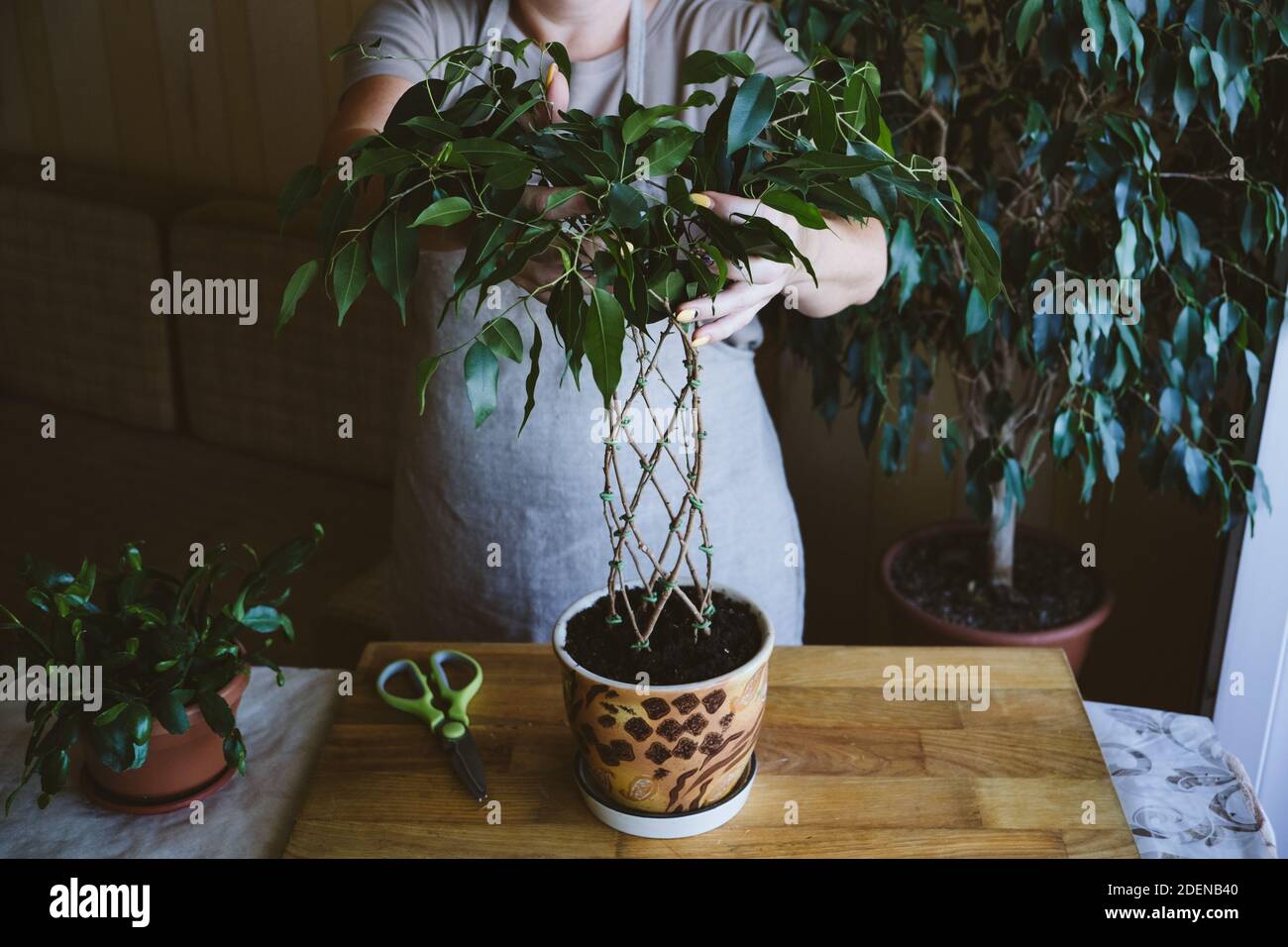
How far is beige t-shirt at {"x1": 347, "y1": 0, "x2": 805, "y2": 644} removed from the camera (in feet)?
4.39

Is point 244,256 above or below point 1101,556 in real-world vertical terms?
above

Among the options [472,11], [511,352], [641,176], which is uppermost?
[472,11]

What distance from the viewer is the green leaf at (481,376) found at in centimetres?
74

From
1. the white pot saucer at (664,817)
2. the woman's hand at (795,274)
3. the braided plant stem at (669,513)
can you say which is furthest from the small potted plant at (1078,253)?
the white pot saucer at (664,817)

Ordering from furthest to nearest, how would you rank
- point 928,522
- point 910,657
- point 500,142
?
point 928,522 < point 910,657 < point 500,142

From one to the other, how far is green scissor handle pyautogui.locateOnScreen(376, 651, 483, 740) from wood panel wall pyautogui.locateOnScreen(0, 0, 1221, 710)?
40.0 inches

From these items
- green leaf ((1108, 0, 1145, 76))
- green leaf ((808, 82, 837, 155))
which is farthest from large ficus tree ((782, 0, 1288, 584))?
green leaf ((808, 82, 837, 155))

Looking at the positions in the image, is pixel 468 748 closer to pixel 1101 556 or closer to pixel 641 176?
pixel 641 176

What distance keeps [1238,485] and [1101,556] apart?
492 mm

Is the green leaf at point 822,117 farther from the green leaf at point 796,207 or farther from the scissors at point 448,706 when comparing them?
the scissors at point 448,706

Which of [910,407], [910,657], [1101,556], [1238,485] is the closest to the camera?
[910,657]

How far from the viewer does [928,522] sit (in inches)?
84.3

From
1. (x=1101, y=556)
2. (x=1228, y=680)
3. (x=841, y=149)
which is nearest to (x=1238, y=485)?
(x=1228, y=680)

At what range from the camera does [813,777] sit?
0.98 meters
